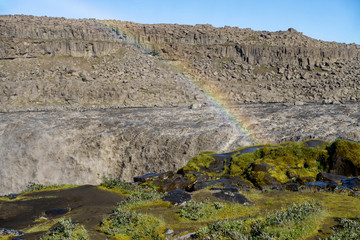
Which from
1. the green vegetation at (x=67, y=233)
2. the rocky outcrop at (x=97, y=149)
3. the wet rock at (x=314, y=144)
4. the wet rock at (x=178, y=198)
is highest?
the wet rock at (x=314, y=144)

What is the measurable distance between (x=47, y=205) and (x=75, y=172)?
67.8 feet

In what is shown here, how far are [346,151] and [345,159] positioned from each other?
47 centimetres

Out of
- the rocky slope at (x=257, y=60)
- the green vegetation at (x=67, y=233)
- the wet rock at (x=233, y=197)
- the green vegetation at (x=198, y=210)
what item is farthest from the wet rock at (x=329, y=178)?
the rocky slope at (x=257, y=60)

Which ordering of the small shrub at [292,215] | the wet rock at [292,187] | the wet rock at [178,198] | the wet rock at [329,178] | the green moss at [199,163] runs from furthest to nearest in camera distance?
the green moss at [199,163]
the wet rock at [329,178]
the wet rock at [292,187]
the wet rock at [178,198]
the small shrub at [292,215]

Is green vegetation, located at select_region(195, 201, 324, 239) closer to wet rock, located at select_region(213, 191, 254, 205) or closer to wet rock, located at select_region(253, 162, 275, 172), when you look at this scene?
wet rock, located at select_region(213, 191, 254, 205)

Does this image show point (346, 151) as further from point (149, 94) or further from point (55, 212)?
point (149, 94)

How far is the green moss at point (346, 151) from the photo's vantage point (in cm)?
1864

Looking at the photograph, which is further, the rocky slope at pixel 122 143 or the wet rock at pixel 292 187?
the rocky slope at pixel 122 143

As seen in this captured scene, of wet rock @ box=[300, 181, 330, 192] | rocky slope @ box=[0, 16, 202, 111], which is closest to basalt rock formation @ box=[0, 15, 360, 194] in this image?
rocky slope @ box=[0, 16, 202, 111]

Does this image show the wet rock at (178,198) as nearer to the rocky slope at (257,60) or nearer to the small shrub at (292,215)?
the small shrub at (292,215)

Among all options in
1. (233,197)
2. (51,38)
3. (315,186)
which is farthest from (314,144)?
(51,38)

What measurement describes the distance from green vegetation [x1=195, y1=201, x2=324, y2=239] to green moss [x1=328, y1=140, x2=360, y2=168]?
984 centimetres

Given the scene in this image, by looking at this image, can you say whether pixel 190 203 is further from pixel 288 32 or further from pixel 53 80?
pixel 288 32

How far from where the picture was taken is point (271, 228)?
30.2ft
